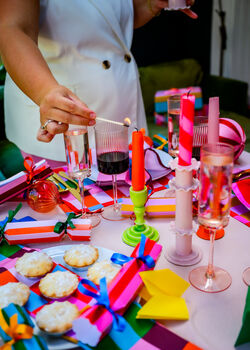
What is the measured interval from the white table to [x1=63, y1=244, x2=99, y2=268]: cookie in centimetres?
9

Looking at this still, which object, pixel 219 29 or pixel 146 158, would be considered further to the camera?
pixel 219 29

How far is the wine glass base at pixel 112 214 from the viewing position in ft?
3.32

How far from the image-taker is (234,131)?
1.22 m

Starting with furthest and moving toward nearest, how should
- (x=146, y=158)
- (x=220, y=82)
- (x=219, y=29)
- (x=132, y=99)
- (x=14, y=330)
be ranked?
(x=219, y=29) → (x=220, y=82) → (x=132, y=99) → (x=146, y=158) → (x=14, y=330)

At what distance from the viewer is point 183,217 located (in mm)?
761

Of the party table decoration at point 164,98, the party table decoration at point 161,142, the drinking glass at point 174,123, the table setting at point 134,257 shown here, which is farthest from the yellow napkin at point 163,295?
the party table decoration at point 164,98

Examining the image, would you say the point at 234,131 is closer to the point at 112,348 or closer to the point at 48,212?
the point at 48,212

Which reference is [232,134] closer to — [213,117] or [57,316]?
A: [213,117]

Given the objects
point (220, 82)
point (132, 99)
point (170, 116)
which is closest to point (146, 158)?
point (170, 116)

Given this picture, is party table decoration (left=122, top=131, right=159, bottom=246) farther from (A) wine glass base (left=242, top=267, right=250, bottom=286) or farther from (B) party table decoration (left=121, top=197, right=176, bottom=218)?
(A) wine glass base (left=242, top=267, right=250, bottom=286)

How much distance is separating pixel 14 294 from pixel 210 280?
426 millimetres

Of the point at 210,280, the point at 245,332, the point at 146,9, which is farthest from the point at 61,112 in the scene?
the point at 146,9

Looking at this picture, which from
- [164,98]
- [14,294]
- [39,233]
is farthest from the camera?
[164,98]

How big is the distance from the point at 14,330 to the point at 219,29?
430 centimetres
